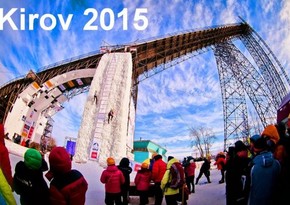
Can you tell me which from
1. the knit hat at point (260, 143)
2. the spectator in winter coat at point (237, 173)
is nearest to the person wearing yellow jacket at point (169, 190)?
the spectator in winter coat at point (237, 173)

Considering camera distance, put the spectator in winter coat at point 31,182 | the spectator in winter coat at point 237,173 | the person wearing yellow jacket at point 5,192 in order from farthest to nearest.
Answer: the spectator in winter coat at point 237,173 < the spectator in winter coat at point 31,182 < the person wearing yellow jacket at point 5,192

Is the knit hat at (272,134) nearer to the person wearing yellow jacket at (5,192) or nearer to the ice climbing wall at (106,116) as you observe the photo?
the person wearing yellow jacket at (5,192)

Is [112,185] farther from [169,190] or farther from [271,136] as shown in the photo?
[271,136]

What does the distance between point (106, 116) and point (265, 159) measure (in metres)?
9.73

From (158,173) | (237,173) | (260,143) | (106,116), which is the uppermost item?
(106,116)

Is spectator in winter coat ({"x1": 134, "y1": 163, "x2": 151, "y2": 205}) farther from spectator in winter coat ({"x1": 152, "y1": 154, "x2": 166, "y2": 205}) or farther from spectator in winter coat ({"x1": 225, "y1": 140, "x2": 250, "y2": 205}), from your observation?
spectator in winter coat ({"x1": 225, "y1": 140, "x2": 250, "y2": 205})

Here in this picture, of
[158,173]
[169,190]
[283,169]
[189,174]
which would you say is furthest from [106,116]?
[283,169]

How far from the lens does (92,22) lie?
950 cm

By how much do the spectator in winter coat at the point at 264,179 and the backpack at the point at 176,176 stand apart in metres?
1.80

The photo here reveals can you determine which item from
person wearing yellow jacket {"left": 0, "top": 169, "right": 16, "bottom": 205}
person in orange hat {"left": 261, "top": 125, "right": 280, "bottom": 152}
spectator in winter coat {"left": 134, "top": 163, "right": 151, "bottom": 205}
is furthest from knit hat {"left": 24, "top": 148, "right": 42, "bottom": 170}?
spectator in winter coat {"left": 134, "top": 163, "right": 151, "bottom": 205}

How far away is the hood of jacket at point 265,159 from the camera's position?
2553 mm

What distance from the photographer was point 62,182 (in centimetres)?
219

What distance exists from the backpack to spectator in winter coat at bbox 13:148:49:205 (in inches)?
93.5

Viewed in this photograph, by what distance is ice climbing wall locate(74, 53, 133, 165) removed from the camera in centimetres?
1143
